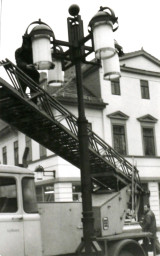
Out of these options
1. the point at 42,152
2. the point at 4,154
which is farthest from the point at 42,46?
the point at 4,154

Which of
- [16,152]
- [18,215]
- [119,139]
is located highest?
[119,139]

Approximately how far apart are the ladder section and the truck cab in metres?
1.82

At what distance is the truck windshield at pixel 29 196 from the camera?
7.84 m

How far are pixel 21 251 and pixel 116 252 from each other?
220 cm

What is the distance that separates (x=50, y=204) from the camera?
8.55 m

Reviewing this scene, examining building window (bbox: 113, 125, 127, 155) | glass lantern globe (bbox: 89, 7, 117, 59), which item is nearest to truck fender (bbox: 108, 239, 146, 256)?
glass lantern globe (bbox: 89, 7, 117, 59)

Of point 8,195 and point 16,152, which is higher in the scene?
point 16,152

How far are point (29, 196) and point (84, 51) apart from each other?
2943 millimetres

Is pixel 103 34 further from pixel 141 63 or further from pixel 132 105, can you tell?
pixel 141 63

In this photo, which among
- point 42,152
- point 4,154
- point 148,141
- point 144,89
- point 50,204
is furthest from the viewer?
point 4,154

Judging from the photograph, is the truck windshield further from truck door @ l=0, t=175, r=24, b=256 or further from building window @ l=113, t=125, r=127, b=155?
building window @ l=113, t=125, r=127, b=155

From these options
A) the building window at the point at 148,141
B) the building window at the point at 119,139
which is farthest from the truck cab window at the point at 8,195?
the building window at the point at 148,141

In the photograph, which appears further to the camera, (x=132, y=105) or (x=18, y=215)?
(x=132, y=105)

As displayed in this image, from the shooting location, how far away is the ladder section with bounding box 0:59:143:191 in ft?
29.7
